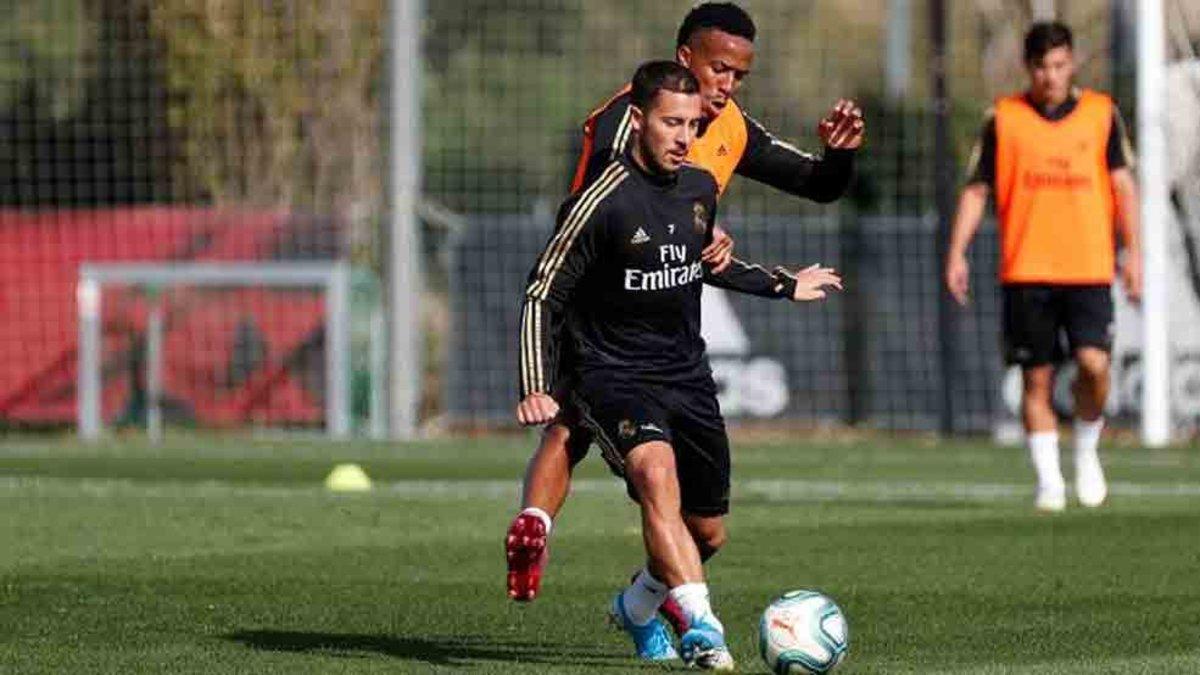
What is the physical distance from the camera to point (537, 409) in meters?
7.82

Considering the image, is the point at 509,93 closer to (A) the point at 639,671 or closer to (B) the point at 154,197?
(B) the point at 154,197

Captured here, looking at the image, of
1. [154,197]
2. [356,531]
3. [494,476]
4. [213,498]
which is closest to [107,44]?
[154,197]

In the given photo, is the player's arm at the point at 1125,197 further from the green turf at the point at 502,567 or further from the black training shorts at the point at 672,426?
the black training shorts at the point at 672,426

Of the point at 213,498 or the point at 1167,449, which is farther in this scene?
the point at 1167,449

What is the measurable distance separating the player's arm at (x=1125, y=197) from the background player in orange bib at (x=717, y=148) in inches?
194

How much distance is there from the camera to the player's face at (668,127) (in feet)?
26.0

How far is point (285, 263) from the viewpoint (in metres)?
23.0

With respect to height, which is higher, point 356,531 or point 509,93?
point 509,93

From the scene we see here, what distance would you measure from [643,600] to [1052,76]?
20.2 ft

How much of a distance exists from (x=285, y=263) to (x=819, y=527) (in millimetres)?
11052

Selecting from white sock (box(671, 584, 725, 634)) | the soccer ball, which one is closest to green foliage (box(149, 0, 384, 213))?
white sock (box(671, 584, 725, 634))

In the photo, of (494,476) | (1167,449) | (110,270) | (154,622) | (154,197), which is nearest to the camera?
(154,622)

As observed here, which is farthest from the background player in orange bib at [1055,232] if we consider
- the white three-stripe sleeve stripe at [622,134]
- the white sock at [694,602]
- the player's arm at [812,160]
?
the white sock at [694,602]

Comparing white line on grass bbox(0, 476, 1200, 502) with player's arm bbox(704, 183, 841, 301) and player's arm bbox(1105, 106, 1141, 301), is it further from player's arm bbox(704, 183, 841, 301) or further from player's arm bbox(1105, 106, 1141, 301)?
player's arm bbox(704, 183, 841, 301)
